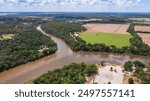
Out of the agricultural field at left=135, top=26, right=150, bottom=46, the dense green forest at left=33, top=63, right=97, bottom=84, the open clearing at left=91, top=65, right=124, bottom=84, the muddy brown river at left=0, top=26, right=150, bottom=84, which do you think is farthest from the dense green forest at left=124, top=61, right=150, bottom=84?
the agricultural field at left=135, top=26, right=150, bottom=46

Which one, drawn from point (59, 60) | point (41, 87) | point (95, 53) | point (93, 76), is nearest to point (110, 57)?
point (95, 53)

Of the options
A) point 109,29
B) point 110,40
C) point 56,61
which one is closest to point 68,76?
point 56,61

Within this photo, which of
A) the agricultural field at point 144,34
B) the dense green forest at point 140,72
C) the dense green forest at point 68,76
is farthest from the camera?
the agricultural field at point 144,34

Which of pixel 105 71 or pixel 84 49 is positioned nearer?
pixel 105 71

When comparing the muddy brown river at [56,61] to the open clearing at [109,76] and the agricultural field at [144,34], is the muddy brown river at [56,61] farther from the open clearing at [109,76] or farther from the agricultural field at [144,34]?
the agricultural field at [144,34]

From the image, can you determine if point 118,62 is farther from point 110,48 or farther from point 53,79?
point 53,79

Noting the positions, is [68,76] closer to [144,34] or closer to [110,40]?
[110,40]

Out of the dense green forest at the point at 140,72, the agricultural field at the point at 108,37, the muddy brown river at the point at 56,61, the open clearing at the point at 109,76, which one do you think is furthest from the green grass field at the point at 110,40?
the open clearing at the point at 109,76

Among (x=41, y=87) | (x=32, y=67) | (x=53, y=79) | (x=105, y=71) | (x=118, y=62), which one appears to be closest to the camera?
(x=41, y=87)
